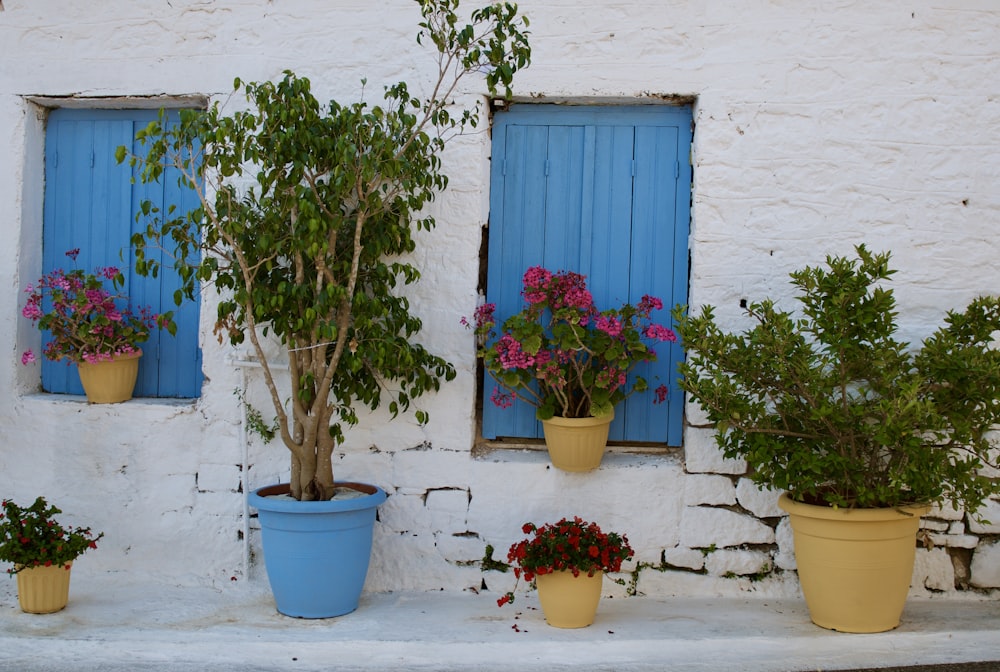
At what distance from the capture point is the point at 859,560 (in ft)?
10.6

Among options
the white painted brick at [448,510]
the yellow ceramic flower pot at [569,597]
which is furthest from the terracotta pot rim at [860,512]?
the white painted brick at [448,510]

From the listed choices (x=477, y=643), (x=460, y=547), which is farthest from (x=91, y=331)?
(x=477, y=643)

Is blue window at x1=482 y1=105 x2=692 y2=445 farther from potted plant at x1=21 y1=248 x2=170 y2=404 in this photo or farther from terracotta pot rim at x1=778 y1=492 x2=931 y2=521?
potted plant at x1=21 y1=248 x2=170 y2=404

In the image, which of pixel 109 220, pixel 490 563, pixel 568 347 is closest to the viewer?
pixel 568 347

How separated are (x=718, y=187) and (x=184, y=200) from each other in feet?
7.72

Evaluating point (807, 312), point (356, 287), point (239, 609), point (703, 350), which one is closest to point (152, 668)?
point (239, 609)

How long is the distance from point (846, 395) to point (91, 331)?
122 inches

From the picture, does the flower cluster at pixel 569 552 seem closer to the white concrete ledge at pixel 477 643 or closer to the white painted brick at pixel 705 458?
the white concrete ledge at pixel 477 643

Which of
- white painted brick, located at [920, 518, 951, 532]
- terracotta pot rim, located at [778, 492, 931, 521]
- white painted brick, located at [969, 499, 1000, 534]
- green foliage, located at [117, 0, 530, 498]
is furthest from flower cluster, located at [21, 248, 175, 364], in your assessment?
white painted brick, located at [969, 499, 1000, 534]

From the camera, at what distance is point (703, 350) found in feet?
11.0

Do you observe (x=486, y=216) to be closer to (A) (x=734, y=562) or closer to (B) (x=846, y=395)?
(B) (x=846, y=395)

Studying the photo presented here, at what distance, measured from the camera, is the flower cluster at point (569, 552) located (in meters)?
3.31

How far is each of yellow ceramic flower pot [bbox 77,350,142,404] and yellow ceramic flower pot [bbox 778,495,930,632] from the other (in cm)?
285

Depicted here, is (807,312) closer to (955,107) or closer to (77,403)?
(955,107)
